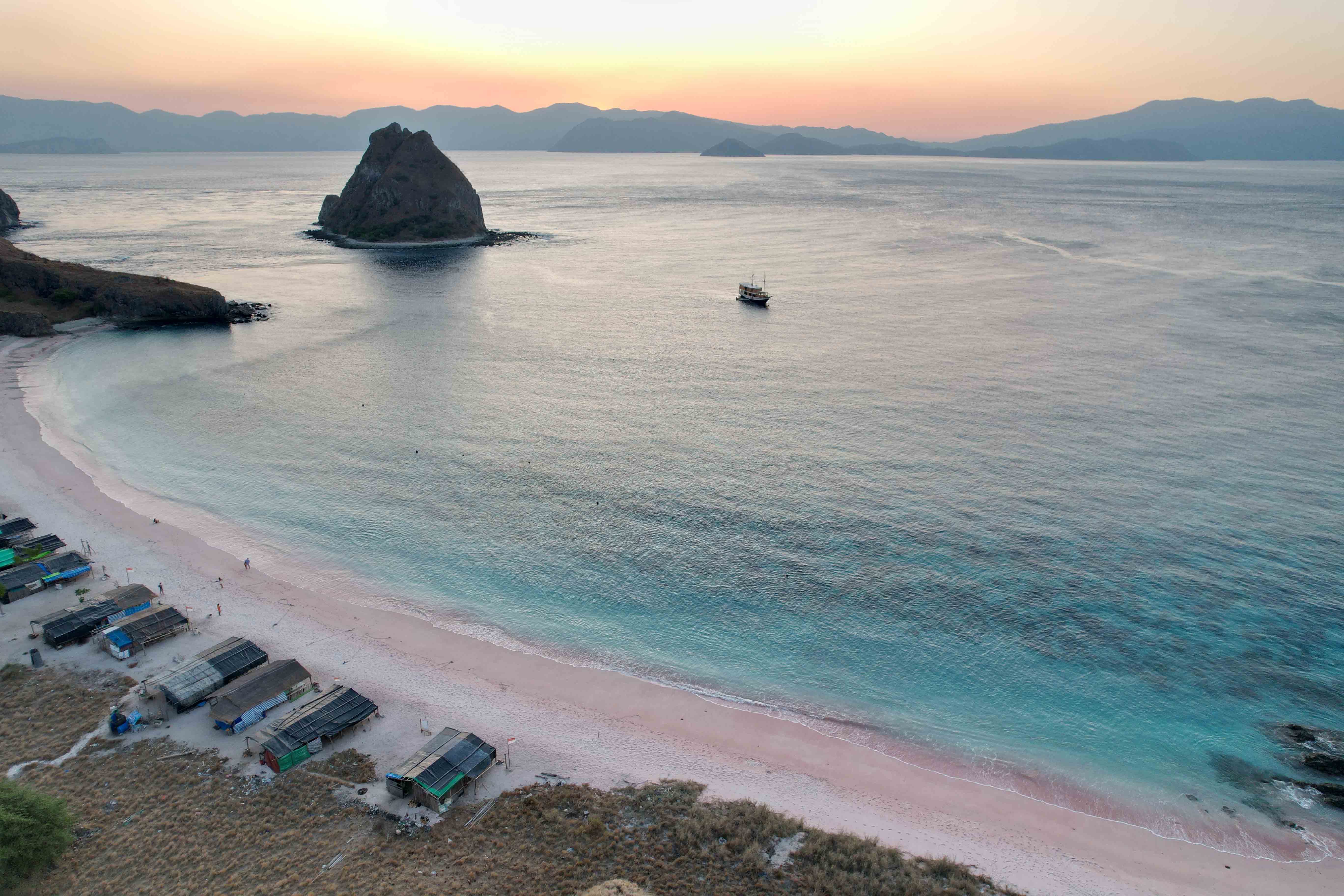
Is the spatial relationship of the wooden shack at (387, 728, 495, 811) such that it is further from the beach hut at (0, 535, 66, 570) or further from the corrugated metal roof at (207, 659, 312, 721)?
the beach hut at (0, 535, 66, 570)

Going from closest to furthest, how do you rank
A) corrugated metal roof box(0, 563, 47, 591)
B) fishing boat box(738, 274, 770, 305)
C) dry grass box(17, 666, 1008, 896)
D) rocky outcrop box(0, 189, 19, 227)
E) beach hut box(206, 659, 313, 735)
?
dry grass box(17, 666, 1008, 896), beach hut box(206, 659, 313, 735), corrugated metal roof box(0, 563, 47, 591), fishing boat box(738, 274, 770, 305), rocky outcrop box(0, 189, 19, 227)

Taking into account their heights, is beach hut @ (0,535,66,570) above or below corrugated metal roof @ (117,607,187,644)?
above

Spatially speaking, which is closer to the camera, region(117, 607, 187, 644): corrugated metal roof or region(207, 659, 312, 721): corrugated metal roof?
region(207, 659, 312, 721): corrugated metal roof

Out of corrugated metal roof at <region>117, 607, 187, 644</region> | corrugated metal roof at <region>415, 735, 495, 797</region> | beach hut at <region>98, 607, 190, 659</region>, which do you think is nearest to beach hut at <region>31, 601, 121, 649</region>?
beach hut at <region>98, 607, 190, 659</region>

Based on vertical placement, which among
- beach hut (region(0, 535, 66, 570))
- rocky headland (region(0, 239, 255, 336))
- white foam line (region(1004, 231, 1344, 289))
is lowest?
beach hut (region(0, 535, 66, 570))

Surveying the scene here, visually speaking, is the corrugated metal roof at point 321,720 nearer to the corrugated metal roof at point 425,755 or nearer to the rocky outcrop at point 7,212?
the corrugated metal roof at point 425,755

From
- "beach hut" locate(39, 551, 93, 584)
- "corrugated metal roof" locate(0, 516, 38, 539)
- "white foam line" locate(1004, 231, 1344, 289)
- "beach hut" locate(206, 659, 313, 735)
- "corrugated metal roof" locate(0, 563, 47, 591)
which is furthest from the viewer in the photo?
"white foam line" locate(1004, 231, 1344, 289)

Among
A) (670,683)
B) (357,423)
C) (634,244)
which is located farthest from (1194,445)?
(634,244)
